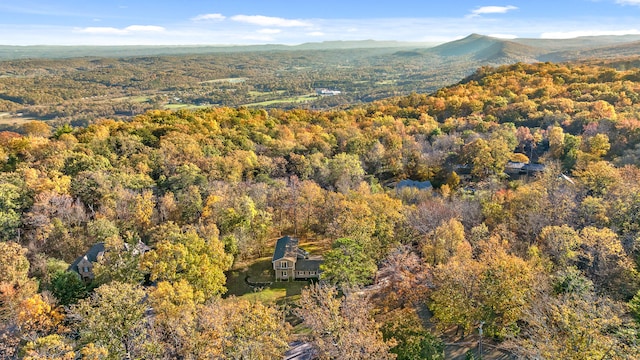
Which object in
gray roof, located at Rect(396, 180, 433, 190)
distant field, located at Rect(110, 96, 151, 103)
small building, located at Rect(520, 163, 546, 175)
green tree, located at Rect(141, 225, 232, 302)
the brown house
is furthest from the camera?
distant field, located at Rect(110, 96, 151, 103)

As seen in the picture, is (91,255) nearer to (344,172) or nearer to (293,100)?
(344,172)

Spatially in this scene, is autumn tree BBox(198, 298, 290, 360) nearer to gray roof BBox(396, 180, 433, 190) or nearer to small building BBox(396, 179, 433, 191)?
small building BBox(396, 179, 433, 191)

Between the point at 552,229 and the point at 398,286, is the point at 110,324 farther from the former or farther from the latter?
the point at 552,229

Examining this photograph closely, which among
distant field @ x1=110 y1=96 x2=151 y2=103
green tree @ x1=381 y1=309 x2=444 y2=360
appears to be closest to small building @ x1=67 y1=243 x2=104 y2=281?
green tree @ x1=381 y1=309 x2=444 y2=360

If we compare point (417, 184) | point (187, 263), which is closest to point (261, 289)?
point (187, 263)

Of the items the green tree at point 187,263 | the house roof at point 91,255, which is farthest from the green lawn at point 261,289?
the house roof at point 91,255

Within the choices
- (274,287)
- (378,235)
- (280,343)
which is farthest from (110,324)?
(378,235)
